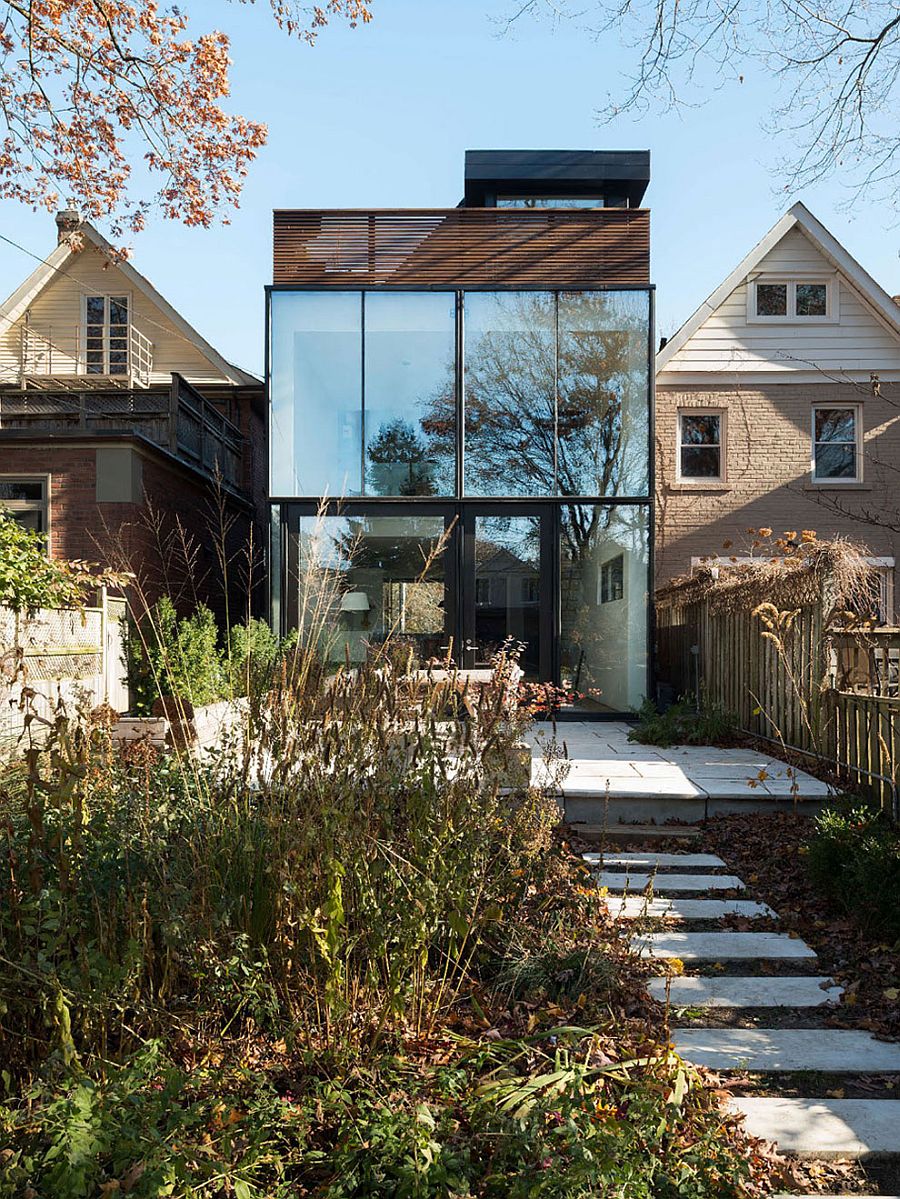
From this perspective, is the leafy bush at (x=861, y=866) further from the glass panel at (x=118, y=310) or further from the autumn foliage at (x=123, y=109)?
the glass panel at (x=118, y=310)

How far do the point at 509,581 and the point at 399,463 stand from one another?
1.99 meters

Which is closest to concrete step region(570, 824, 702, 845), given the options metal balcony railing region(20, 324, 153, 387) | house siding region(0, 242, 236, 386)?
house siding region(0, 242, 236, 386)

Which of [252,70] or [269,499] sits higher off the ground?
[252,70]

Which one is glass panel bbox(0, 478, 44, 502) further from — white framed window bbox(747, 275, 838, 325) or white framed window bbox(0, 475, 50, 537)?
white framed window bbox(747, 275, 838, 325)

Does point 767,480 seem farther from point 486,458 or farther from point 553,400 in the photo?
point 486,458

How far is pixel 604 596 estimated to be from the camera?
12.0 meters

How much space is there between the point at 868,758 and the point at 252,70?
6220mm

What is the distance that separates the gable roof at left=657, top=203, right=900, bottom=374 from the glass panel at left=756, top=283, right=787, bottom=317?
355mm

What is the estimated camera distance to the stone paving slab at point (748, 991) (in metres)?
3.48

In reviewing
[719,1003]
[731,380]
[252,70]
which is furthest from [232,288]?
[719,1003]

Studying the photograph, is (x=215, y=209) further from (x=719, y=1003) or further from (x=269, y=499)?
(x=719, y=1003)

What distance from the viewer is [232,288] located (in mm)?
12195

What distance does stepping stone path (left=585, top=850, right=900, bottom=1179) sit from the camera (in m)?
2.62

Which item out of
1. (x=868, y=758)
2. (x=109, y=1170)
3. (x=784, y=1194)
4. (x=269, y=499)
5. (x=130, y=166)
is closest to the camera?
(x=109, y=1170)
